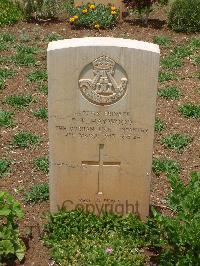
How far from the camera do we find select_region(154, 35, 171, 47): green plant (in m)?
9.76

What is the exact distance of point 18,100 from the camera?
752 centimetres

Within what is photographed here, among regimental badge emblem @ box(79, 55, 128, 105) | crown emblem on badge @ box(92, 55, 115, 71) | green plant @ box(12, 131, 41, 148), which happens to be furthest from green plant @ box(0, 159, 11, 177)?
crown emblem on badge @ box(92, 55, 115, 71)

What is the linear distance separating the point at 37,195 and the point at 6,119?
176cm

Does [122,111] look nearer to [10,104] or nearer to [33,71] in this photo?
[10,104]

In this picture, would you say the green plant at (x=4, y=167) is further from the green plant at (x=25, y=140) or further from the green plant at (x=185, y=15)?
the green plant at (x=185, y=15)

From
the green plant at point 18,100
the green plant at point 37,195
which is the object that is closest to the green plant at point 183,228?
the green plant at point 37,195

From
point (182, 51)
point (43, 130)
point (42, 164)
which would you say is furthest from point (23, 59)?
point (42, 164)

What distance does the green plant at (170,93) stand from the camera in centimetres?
781

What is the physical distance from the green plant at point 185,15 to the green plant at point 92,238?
6067 mm

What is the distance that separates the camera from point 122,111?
464 cm

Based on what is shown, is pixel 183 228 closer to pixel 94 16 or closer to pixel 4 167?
pixel 4 167

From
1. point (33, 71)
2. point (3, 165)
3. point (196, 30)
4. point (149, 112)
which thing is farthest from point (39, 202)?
point (196, 30)

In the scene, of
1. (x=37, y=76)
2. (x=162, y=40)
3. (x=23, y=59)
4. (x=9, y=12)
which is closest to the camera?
(x=37, y=76)

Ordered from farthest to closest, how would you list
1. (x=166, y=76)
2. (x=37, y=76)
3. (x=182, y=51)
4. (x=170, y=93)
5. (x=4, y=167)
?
(x=182, y=51) → (x=166, y=76) → (x=37, y=76) → (x=170, y=93) → (x=4, y=167)
